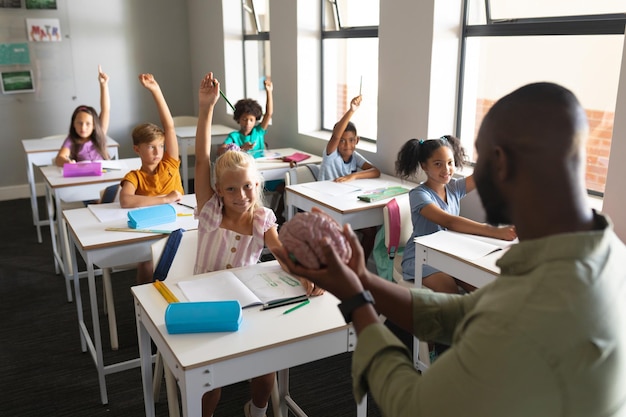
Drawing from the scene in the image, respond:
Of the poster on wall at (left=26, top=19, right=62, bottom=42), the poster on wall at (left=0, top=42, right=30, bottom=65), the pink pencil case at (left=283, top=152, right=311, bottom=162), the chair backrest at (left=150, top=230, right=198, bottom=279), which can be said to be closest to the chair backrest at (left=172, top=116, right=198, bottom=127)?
the poster on wall at (left=26, top=19, right=62, bottom=42)

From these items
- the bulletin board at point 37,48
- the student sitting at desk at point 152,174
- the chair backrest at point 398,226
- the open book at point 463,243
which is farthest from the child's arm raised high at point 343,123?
the bulletin board at point 37,48

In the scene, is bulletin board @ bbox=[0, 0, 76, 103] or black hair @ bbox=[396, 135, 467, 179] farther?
bulletin board @ bbox=[0, 0, 76, 103]

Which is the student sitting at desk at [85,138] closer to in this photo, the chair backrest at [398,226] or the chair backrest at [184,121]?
the chair backrest at [184,121]

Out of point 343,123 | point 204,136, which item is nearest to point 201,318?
point 204,136

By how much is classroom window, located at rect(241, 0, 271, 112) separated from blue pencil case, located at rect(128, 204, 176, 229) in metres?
3.33

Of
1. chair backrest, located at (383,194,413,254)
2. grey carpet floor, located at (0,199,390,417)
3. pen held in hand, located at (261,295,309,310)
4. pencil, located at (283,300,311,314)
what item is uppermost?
pen held in hand, located at (261,295,309,310)

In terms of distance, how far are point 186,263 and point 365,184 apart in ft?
5.42

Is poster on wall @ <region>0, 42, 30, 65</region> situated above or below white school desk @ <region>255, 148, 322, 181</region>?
above

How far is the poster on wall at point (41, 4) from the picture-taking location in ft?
19.2

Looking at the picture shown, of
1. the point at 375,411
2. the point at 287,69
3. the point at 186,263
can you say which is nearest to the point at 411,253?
the point at 375,411

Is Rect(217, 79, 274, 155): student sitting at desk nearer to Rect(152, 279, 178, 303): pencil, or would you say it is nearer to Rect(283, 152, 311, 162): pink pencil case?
Rect(283, 152, 311, 162): pink pencil case

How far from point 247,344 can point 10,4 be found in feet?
18.5

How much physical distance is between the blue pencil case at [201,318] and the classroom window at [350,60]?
278 cm

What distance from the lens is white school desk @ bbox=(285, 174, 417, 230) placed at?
3.18m
